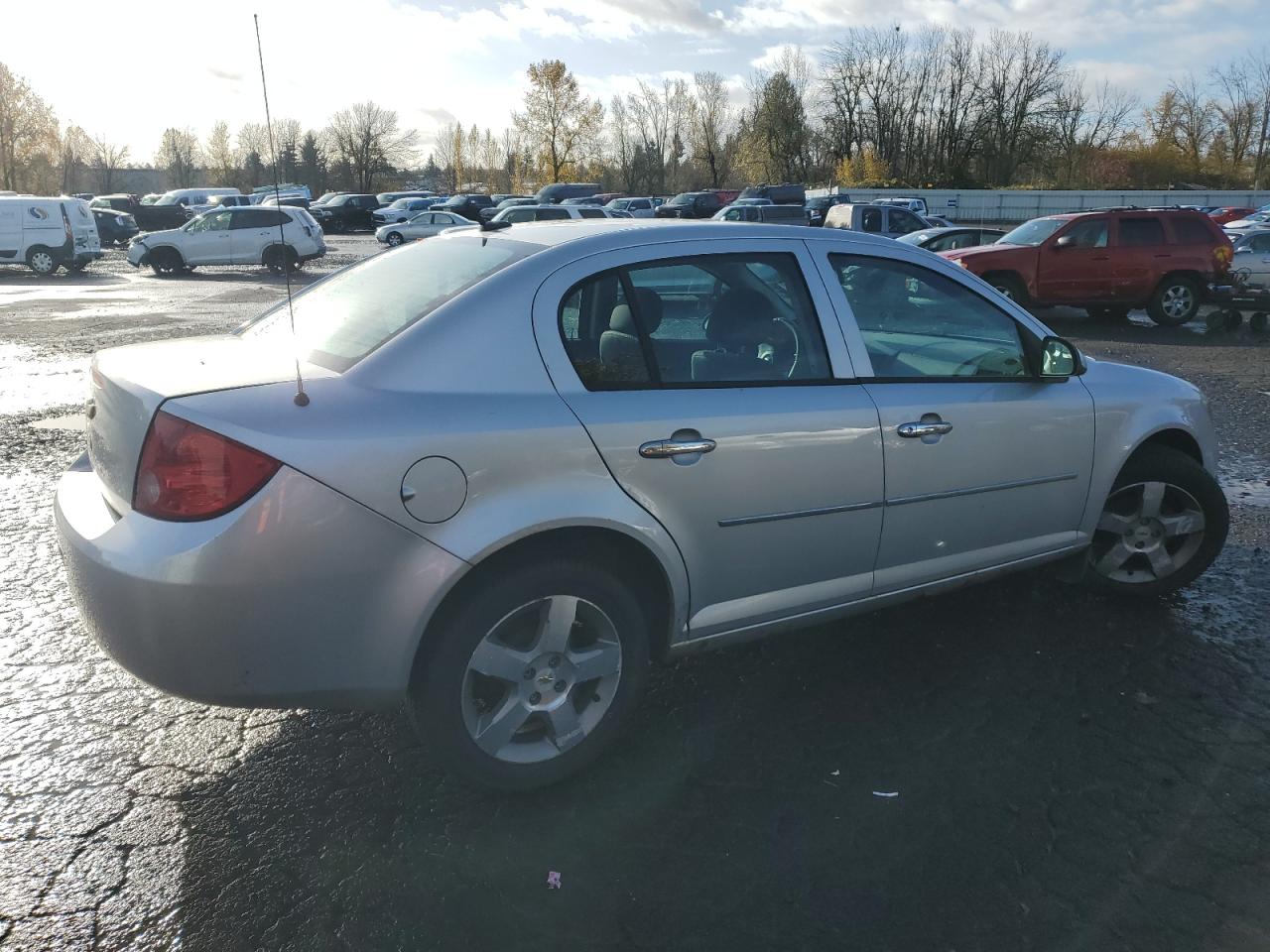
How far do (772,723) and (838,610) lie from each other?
0.45 m

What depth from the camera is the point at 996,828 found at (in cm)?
280

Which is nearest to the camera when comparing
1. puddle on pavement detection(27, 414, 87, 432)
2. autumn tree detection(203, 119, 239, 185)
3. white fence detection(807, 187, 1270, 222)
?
puddle on pavement detection(27, 414, 87, 432)

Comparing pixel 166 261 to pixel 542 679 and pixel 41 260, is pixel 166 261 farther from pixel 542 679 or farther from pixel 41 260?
pixel 542 679

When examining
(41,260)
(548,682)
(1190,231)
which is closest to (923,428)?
(548,682)

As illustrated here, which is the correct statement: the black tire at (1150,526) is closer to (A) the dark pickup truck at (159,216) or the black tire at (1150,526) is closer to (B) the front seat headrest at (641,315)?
(B) the front seat headrest at (641,315)

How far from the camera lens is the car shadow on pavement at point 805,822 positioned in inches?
96.0

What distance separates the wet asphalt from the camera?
2.44 m

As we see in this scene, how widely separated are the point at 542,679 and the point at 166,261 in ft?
87.1

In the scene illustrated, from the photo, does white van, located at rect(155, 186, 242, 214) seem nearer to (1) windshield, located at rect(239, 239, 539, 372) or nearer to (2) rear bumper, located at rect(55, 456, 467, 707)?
A: (1) windshield, located at rect(239, 239, 539, 372)

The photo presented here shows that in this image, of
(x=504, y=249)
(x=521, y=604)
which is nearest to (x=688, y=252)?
(x=504, y=249)

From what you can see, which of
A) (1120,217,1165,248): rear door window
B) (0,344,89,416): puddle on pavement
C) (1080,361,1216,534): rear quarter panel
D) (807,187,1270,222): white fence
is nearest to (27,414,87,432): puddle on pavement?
(0,344,89,416): puddle on pavement

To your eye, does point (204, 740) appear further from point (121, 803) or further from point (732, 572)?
point (732, 572)

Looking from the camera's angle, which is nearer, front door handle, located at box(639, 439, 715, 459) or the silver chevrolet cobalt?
the silver chevrolet cobalt

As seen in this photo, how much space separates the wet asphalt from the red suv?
12263mm
